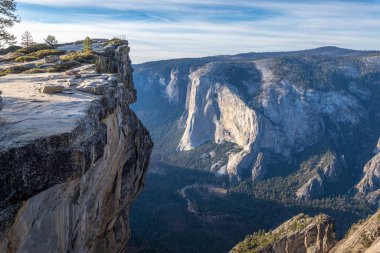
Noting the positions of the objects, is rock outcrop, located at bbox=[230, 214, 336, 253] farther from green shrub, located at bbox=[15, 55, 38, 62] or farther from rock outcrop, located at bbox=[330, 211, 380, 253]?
green shrub, located at bbox=[15, 55, 38, 62]

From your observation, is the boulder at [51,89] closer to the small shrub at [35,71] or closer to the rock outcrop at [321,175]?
the small shrub at [35,71]

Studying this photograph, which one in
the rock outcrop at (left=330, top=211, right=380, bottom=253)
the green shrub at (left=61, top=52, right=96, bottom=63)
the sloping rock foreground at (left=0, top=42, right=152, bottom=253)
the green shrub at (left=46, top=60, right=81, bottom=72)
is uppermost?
the green shrub at (left=61, top=52, right=96, bottom=63)

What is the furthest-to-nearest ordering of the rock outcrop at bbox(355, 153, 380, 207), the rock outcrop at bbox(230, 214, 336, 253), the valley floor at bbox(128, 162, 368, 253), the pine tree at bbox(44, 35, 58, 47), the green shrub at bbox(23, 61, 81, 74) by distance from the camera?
the rock outcrop at bbox(355, 153, 380, 207) → the valley floor at bbox(128, 162, 368, 253) → the pine tree at bbox(44, 35, 58, 47) → the rock outcrop at bbox(230, 214, 336, 253) → the green shrub at bbox(23, 61, 81, 74)

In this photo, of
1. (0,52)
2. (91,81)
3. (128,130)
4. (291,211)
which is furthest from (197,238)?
(91,81)

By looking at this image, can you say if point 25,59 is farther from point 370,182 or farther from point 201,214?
point 370,182

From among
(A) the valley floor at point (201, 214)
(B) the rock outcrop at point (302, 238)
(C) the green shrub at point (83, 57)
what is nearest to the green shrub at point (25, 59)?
(C) the green shrub at point (83, 57)

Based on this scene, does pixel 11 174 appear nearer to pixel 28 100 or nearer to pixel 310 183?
pixel 28 100

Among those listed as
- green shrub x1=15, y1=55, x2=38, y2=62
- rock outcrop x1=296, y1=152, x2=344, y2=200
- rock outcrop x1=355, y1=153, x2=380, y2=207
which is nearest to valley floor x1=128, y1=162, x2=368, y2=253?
rock outcrop x1=296, y1=152, x2=344, y2=200

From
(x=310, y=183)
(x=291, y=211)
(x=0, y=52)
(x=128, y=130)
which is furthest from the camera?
(x=310, y=183)

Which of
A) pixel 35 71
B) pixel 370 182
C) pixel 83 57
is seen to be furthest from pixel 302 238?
pixel 370 182
